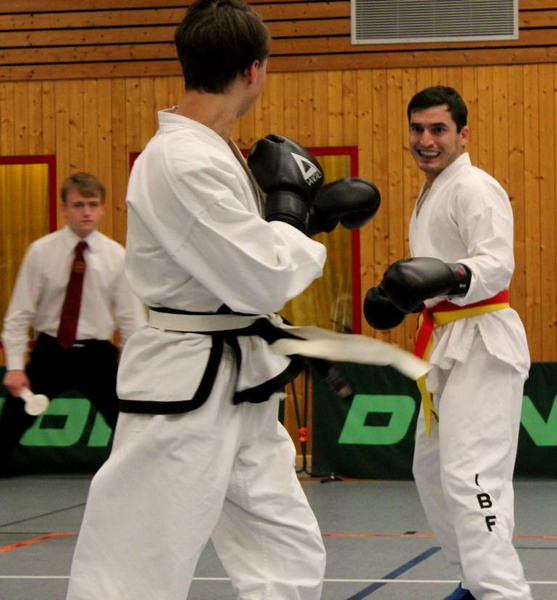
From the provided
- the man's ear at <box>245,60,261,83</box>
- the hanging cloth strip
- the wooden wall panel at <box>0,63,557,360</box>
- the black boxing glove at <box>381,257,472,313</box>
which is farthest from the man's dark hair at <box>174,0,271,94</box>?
the wooden wall panel at <box>0,63,557,360</box>

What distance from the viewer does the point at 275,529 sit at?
2.60 m

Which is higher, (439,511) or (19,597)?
(439,511)

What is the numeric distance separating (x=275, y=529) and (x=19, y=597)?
2.26 meters

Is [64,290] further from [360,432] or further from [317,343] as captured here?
[317,343]

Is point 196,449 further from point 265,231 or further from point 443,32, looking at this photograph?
point 443,32

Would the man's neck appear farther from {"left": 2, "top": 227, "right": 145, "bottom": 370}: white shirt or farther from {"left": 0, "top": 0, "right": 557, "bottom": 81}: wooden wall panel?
{"left": 0, "top": 0, "right": 557, "bottom": 81}: wooden wall panel

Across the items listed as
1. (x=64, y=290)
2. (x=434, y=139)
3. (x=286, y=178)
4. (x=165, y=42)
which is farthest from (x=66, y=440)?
(x=286, y=178)

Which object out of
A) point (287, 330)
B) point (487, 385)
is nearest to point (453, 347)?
point (487, 385)

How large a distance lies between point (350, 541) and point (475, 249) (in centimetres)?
241

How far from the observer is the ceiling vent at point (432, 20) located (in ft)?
31.2

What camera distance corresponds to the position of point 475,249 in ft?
12.7

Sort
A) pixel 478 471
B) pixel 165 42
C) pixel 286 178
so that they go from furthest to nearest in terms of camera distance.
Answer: pixel 165 42
pixel 478 471
pixel 286 178

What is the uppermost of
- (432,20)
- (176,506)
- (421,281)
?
(432,20)

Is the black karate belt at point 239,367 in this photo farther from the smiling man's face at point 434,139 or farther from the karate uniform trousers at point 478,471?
the smiling man's face at point 434,139
